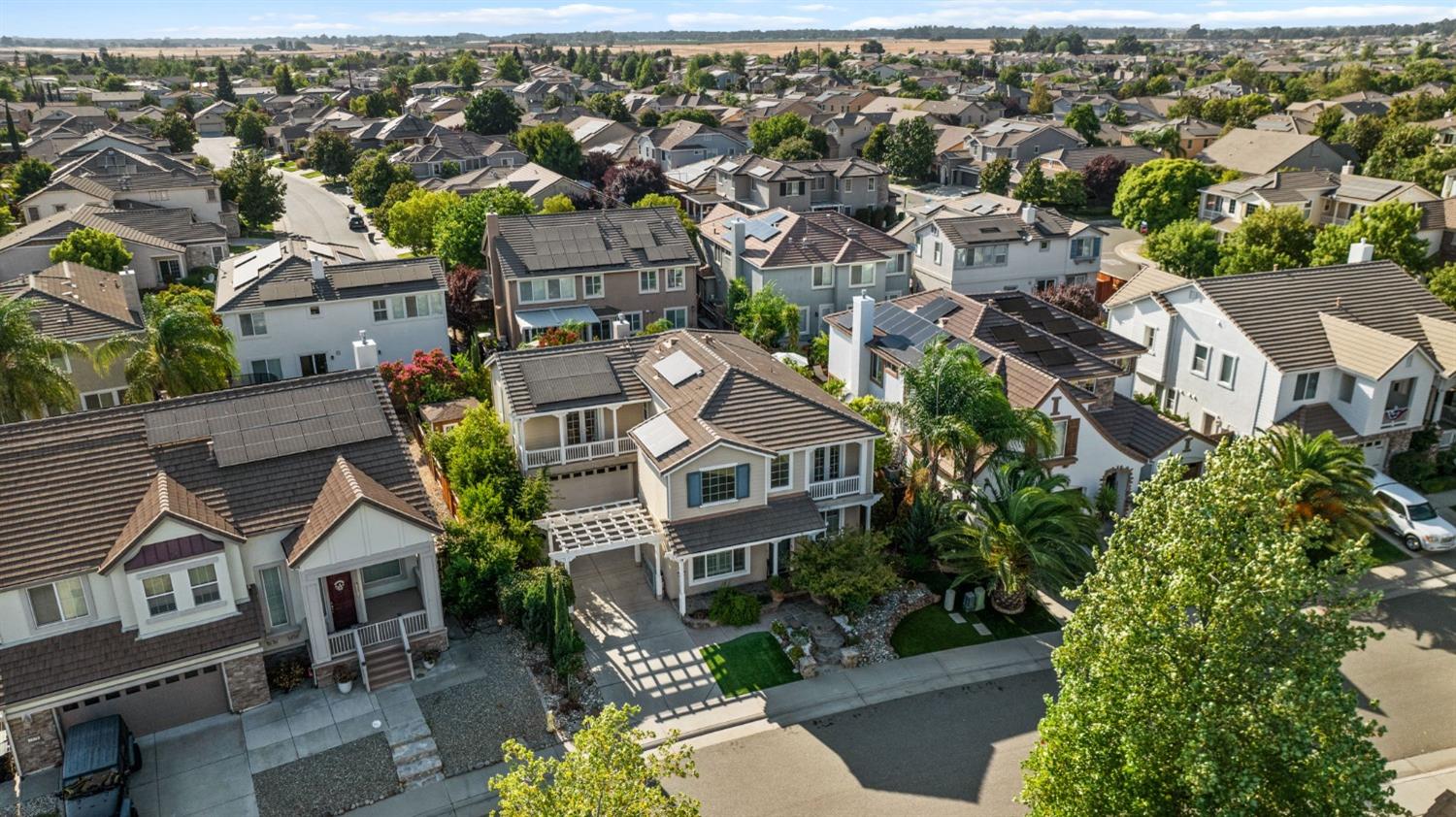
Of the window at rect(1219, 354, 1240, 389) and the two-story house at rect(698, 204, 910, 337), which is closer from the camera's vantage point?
the window at rect(1219, 354, 1240, 389)

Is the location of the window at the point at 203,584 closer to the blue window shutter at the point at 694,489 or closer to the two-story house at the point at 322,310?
the blue window shutter at the point at 694,489

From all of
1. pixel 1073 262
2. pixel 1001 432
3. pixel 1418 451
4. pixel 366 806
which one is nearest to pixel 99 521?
pixel 366 806

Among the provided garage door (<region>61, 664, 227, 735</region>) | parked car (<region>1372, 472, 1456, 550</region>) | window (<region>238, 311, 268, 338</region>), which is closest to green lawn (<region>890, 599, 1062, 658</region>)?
parked car (<region>1372, 472, 1456, 550</region>)

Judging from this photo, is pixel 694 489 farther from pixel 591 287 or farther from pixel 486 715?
pixel 591 287

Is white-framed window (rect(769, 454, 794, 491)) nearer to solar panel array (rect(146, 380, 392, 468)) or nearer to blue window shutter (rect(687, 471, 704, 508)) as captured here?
blue window shutter (rect(687, 471, 704, 508))

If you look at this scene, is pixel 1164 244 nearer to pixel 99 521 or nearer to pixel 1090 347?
pixel 1090 347

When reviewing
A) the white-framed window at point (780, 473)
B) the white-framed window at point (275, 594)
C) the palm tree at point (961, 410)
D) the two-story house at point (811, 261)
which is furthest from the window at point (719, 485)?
the two-story house at point (811, 261)
